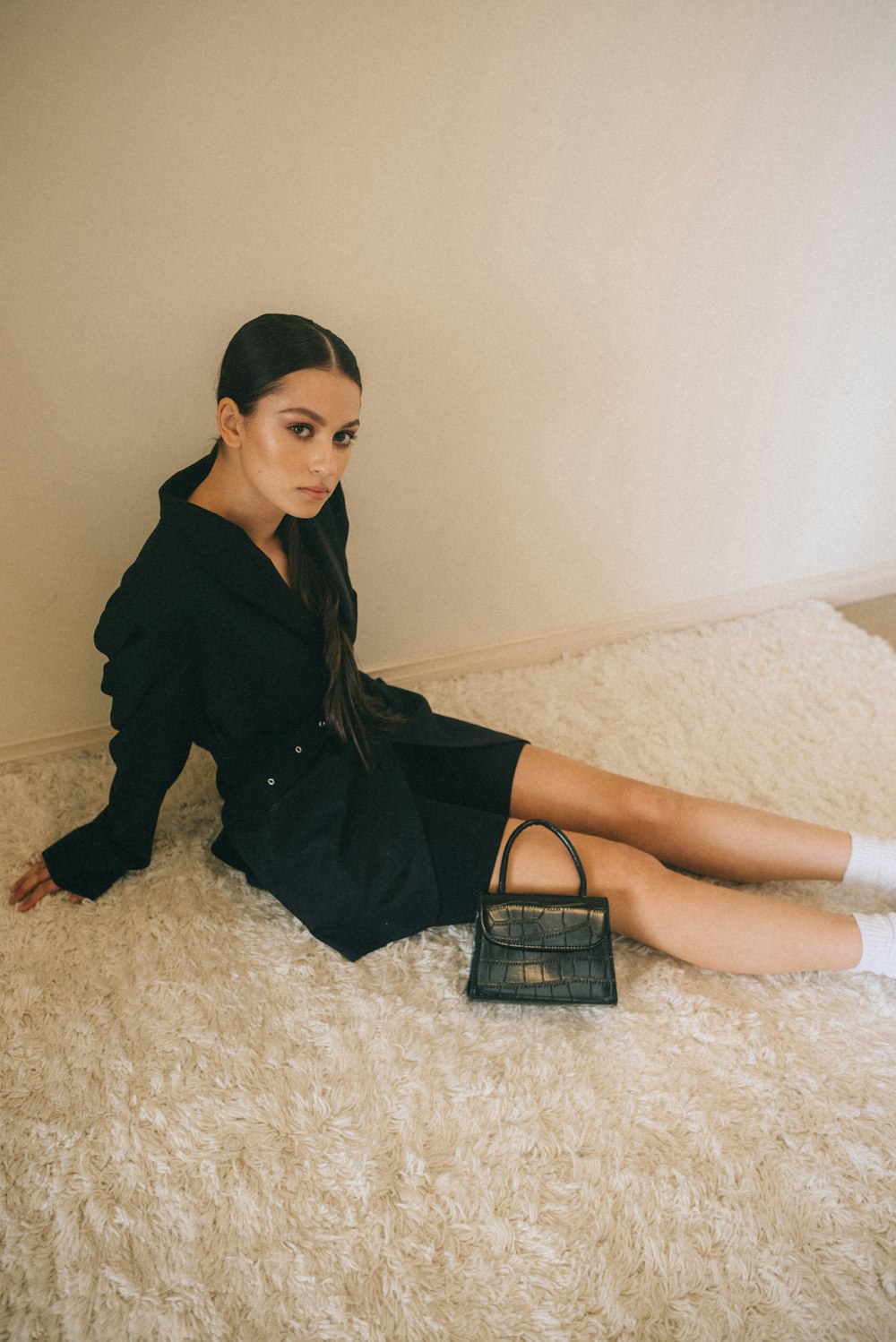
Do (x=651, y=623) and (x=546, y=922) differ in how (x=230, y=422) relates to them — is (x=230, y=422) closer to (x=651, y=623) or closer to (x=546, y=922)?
(x=546, y=922)

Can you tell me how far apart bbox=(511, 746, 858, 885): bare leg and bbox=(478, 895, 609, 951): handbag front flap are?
0.23m

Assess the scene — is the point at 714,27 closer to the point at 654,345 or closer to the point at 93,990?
the point at 654,345

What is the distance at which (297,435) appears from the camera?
1.15 meters

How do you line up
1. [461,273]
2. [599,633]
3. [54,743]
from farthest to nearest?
[599,633]
[54,743]
[461,273]

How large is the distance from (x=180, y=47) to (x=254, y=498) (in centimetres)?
67

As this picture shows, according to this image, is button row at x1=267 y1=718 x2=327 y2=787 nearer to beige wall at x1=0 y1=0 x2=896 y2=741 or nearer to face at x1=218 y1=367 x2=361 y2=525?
face at x1=218 y1=367 x2=361 y2=525

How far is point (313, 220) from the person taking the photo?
1387 mm

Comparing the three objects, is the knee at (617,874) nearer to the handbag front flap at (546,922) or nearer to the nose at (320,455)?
the handbag front flap at (546,922)

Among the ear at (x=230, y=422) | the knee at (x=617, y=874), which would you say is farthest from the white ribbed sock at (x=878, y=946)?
the ear at (x=230, y=422)

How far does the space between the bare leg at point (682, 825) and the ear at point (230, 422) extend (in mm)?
706

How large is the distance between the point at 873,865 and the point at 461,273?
1.28 m

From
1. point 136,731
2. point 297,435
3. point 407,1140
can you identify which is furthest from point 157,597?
point 407,1140

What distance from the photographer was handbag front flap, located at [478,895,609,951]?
3.84ft

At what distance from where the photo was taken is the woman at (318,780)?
1162mm
